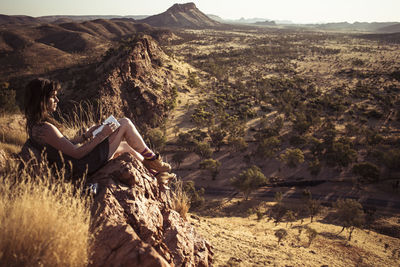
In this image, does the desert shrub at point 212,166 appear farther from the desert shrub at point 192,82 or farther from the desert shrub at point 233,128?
the desert shrub at point 192,82

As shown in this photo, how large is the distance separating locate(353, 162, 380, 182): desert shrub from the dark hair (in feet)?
94.8

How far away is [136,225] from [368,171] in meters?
28.1

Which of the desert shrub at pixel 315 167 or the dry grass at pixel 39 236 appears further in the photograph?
the desert shrub at pixel 315 167

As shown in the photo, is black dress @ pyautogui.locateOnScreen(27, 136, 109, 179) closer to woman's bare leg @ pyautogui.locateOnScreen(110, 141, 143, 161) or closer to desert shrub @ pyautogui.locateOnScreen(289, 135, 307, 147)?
woman's bare leg @ pyautogui.locateOnScreen(110, 141, 143, 161)

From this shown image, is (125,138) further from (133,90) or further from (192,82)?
(192,82)

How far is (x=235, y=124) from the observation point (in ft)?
115

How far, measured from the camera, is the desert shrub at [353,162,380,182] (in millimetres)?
24766

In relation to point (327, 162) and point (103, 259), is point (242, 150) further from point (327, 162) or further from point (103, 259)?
point (103, 259)

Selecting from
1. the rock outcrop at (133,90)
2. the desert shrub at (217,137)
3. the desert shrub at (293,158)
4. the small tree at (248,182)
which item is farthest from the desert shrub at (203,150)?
the desert shrub at (293,158)

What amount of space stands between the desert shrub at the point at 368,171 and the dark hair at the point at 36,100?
28.9 m

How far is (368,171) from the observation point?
974 inches

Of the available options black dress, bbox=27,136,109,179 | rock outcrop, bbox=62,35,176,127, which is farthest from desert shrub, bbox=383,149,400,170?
black dress, bbox=27,136,109,179

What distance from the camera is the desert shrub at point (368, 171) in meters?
24.8

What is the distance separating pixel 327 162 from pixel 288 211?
415 inches
